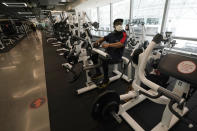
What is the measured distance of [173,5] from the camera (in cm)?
422

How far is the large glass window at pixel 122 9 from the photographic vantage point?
245 inches

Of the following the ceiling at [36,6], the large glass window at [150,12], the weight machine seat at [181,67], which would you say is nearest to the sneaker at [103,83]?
the weight machine seat at [181,67]

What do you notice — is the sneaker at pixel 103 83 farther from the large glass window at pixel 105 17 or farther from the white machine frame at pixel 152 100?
the large glass window at pixel 105 17

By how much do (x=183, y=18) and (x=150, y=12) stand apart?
1.53 meters

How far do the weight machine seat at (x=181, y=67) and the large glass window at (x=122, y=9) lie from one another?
6.12 m

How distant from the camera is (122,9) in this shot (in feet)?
21.9

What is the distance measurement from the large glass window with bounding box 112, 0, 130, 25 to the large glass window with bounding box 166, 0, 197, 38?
2.45 m

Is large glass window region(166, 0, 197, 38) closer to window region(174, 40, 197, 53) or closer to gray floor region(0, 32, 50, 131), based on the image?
window region(174, 40, 197, 53)

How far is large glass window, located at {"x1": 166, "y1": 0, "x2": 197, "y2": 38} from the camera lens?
3.88 metres

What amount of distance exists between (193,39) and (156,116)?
374 cm

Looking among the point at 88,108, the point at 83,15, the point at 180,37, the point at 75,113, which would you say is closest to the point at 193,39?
the point at 180,37

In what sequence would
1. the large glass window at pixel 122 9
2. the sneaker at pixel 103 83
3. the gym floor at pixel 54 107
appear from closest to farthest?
the gym floor at pixel 54 107 → the sneaker at pixel 103 83 → the large glass window at pixel 122 9

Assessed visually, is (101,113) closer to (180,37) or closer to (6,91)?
(6,91)

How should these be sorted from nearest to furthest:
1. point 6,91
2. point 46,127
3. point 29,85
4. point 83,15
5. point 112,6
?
point 46,127, point 6,91, point 29,85, point 83,15, point 112,6
